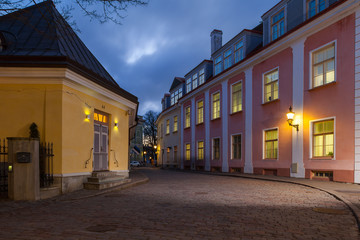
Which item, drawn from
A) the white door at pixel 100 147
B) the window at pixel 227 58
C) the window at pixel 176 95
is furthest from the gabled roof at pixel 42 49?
the window at pixel 176 95

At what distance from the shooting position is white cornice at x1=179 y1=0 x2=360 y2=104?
12786 mm

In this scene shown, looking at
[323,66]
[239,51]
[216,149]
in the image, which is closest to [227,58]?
[239,51]

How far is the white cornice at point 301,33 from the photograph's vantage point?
12.8 meters

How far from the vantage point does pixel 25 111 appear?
10.0m

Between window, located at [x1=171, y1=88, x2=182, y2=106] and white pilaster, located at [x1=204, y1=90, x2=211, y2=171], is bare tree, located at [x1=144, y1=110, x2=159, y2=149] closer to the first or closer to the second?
window, located at [x1=171, y1=88, x2=182, y2=106]

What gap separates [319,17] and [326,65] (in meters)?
2.27

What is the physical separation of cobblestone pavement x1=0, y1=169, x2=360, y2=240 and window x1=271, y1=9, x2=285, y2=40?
40.6 ft

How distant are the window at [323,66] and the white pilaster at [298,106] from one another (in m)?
0.72

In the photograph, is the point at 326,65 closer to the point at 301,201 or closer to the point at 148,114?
the point at 301,201

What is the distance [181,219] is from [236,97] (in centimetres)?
1665

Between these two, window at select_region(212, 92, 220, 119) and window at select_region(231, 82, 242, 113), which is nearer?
window at select_region(231, 82, 242, 113)

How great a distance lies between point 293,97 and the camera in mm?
15789

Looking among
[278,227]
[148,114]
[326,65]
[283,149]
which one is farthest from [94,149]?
[148,114]

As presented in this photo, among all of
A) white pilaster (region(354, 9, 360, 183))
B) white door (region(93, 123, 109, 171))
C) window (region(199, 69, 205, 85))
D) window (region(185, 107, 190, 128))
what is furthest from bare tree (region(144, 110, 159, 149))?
white pilaster (region(354, 9, 360, 183))
